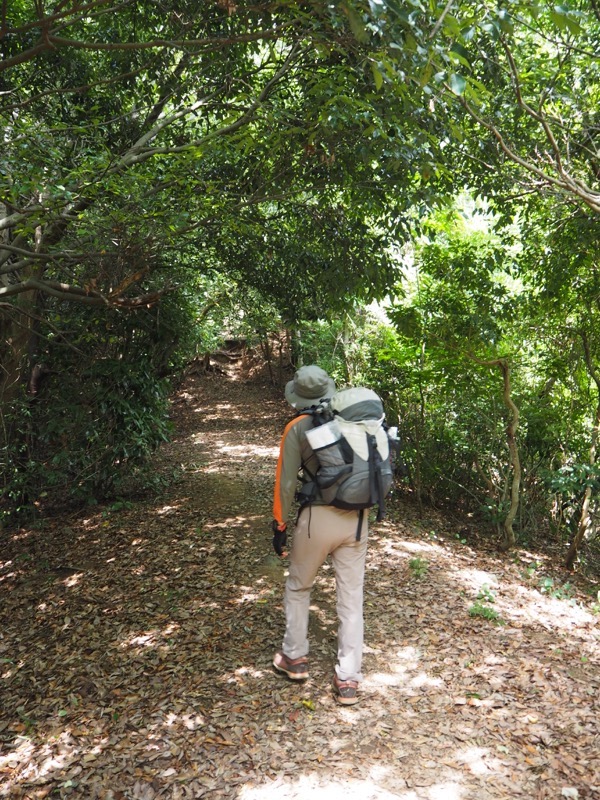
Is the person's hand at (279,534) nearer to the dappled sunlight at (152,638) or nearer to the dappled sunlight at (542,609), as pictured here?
the dappled sunlight at (152,638)

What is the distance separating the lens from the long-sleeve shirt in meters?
3.51

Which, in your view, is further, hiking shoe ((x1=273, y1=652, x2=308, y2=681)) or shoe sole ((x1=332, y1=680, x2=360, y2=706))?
hiking shoe ((x1=273, y1=652, x2=308, y2=681))

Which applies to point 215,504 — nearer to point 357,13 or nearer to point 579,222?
point 579,222

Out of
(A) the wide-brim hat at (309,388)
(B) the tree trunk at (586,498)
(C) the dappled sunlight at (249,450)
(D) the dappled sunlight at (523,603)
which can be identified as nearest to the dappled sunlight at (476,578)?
(D) the dappled sunlight at (523,603)

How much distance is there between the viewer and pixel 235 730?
136 inches

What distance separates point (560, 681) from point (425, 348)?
439 cm

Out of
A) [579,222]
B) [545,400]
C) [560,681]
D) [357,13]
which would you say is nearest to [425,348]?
[545,400]

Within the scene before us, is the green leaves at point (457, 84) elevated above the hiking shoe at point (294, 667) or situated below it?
above

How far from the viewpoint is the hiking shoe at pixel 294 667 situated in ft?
12.5

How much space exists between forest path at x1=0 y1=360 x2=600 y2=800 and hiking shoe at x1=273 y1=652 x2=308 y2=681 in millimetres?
70

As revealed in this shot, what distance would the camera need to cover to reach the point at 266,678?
12.9 ft

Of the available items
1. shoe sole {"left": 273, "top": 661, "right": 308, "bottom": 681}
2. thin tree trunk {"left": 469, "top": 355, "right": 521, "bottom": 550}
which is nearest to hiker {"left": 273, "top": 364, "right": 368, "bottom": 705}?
shoe sole {"left": 273, "top": 661, "right": 308, "bottom": 681}

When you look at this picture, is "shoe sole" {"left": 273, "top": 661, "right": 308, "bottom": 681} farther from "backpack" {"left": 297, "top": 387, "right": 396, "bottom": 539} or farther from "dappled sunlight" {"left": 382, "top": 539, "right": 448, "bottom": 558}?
"dappled sunlight" {"left": 382, "top": 539, "right": 448, "bottom": 558}

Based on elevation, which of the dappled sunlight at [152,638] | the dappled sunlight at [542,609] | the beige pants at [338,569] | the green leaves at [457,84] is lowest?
the dappled sunlight at [542,609]
